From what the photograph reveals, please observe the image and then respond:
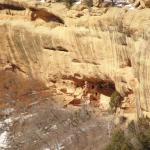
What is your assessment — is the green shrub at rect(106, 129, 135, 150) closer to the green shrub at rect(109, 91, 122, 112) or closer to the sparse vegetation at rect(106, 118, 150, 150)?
the sparse vegetation at rect(106, 118, 150, 150)

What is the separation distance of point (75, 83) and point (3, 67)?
4.13 meters

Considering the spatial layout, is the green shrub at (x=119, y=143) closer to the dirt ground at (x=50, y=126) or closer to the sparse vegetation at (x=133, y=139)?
the sparse vegetation at (x=133, y=139)

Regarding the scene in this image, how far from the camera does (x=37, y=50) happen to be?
21.5 meters

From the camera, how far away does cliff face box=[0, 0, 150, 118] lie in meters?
→ 17.1

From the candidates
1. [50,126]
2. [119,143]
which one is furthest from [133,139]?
[50,126]

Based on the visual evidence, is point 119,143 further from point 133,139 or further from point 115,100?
point 115,100

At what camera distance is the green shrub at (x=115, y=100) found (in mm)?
18938

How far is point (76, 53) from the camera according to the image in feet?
65.1

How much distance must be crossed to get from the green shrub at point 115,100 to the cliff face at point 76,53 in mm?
347

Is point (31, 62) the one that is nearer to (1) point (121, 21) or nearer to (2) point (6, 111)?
(2) point (6, 111)

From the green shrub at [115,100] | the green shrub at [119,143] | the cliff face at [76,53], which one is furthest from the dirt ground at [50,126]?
the green shrub at [119,143]

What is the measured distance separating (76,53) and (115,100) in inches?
85.0

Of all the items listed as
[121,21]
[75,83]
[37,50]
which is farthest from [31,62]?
[121,21]

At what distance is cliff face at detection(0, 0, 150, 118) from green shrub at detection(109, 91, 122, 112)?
0.35 metres
